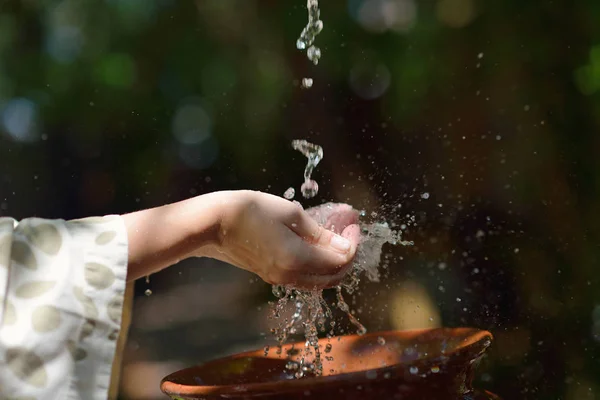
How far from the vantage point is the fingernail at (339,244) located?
759mm

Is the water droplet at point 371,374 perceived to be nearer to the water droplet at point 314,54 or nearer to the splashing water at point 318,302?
the splashing water at point 318,302

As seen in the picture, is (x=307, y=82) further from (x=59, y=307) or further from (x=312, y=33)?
(x=59, y=307)

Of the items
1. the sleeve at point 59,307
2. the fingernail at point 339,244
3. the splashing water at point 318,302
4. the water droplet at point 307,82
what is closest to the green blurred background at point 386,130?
the water droplet at point 307,82

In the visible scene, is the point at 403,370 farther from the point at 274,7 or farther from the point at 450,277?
the point at 274,7

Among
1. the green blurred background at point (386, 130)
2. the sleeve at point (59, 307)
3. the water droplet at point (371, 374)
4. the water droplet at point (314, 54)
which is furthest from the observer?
the water droplet at point (314, 54)

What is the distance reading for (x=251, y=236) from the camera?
0.76 m

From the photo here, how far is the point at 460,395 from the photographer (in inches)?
23.7

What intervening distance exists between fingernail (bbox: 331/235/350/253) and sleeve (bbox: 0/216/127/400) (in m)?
0.22

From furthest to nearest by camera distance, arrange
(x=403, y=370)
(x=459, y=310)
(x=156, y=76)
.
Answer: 1. (x=156, y=76)
2. (x=459, y=310)
3. (x=403, y=370)

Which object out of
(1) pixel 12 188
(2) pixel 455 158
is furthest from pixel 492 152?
(1) pixel 12 188

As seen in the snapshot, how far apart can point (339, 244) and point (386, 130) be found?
45.8 inches

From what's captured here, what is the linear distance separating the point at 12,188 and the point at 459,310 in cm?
156

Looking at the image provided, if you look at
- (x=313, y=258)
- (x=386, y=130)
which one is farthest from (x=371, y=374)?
(x=386, y=130)

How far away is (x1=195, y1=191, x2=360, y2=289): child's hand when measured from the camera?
2.44ft
